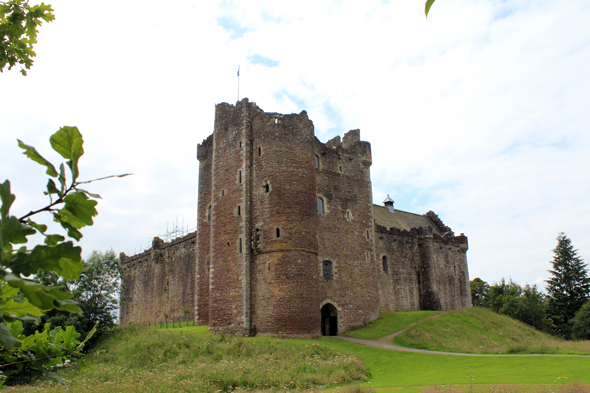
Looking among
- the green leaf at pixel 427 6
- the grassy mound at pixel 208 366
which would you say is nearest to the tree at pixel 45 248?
the green leaf at pixel 427 6

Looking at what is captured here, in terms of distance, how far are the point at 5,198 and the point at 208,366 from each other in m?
18.9

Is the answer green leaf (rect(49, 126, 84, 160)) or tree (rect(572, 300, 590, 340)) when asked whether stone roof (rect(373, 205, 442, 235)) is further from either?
green leaf (rect(49, 126, 84, 160))

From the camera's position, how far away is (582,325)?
40.4 meters

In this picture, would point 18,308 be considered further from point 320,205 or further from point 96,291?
point 96,291

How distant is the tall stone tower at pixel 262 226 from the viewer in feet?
83.7

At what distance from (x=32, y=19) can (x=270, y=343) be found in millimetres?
20392

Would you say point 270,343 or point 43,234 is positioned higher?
point 43,234

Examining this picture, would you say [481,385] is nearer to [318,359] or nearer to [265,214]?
[318,359]

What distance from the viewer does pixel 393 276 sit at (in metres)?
38.4

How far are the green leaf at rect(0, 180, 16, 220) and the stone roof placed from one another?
40.6m

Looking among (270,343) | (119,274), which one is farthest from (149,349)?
(119,274)

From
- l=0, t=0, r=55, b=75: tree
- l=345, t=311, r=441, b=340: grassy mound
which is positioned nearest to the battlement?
l=345, t=311, r=441, b=340: grassy mound

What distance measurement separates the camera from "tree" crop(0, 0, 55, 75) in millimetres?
4086

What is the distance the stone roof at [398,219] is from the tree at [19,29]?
38.7 m
